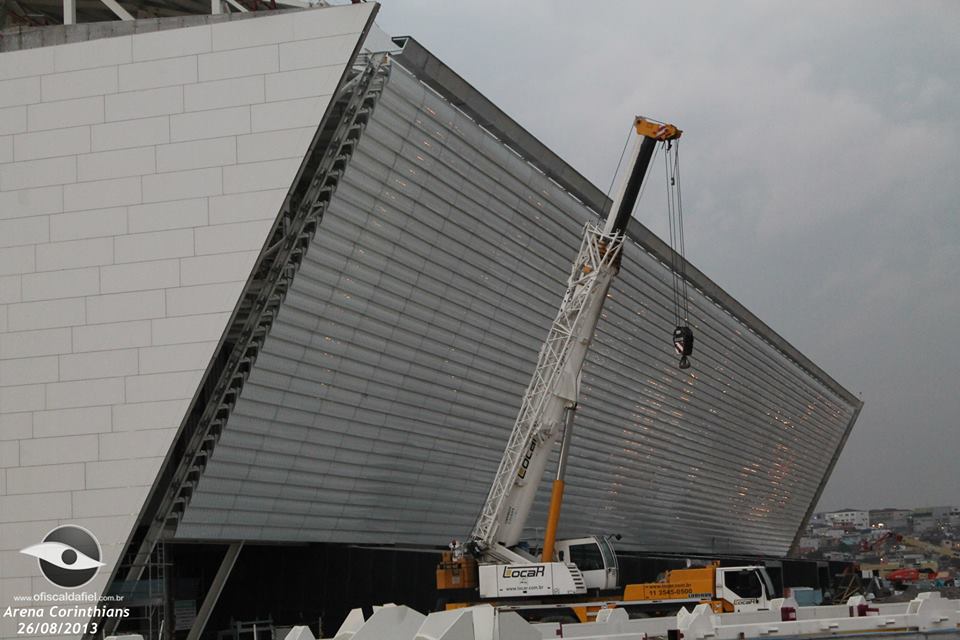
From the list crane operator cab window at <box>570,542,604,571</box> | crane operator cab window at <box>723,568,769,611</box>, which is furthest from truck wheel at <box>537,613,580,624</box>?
crane operator cab window at <box>723,568,769,611</box>

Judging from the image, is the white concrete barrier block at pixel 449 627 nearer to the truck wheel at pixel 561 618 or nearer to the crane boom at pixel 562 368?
the truck wheel at pixel 561 618

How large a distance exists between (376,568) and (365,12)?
16288mm

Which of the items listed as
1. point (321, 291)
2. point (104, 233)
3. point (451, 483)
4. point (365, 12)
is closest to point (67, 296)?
point (104, 233)

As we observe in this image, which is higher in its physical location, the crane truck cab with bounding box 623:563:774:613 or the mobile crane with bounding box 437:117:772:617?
the mobile crane with bounding box 437:117:772:617

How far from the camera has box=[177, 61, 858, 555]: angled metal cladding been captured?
31.1 metres

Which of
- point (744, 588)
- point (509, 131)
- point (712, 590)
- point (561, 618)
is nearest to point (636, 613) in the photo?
point (712, 590)

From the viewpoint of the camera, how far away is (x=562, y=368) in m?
28.2

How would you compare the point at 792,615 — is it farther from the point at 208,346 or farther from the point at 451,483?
the point at 451,483

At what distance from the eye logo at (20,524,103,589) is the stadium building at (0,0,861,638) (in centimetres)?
20

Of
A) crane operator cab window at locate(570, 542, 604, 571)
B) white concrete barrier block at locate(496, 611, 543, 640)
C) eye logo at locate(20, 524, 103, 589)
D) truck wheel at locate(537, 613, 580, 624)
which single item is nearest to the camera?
white concrete barrier block at locate(496, 611, 543, 640)

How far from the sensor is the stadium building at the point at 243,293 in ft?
93.0

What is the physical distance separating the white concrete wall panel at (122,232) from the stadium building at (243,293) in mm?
56

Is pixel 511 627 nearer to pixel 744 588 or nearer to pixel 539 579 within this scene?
pixel 539 579

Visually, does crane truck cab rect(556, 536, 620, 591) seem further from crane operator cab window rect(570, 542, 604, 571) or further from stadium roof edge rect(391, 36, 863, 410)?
→ stadium roof edge rect(391, 36, 863, 410)
